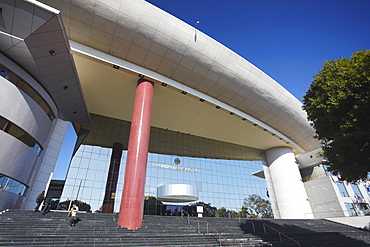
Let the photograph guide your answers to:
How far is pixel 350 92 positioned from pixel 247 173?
21648 millimetres

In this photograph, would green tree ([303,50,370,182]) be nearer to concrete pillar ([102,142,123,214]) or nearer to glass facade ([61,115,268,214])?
glass facade ([61,115,268,214])

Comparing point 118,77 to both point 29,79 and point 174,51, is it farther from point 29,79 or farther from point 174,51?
point 29,79

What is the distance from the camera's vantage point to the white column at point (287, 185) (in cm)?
2512

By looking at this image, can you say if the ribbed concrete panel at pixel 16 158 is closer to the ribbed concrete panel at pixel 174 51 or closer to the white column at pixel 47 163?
the white column at pixel 47 163

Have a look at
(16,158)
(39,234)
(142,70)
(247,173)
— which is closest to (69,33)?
(142,70)

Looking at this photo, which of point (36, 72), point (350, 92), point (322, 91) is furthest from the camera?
point (36, 72)

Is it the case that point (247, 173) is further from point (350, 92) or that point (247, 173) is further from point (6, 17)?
point (6, 17)

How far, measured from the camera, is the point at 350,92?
7.95m

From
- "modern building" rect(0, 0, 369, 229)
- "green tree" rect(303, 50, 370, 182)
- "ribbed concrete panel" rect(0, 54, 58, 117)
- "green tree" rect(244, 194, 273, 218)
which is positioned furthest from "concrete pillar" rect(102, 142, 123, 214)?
"green tree" rect(303, 50, 370, 182)

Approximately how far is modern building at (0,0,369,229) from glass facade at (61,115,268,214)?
0.40 ft

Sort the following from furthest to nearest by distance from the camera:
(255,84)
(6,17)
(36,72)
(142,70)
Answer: (255,84) < (142,70) < (36,72) < (6,17)

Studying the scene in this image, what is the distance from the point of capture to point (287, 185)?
86.6ft

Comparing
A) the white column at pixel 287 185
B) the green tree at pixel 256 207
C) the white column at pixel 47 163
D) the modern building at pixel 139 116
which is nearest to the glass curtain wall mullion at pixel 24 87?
the modern building at pixel 139 116

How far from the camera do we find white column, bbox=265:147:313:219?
2512 centimetres
